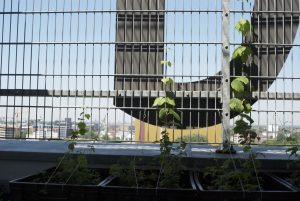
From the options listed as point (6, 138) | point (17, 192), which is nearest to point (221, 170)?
point (17, 192)

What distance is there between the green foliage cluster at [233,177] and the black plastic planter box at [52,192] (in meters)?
0.78

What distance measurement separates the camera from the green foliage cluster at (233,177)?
2669mm

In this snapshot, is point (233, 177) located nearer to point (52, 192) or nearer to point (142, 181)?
point (142, 181)

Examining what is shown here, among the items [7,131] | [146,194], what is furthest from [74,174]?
[7,131]

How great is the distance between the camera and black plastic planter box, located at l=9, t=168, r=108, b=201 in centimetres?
257

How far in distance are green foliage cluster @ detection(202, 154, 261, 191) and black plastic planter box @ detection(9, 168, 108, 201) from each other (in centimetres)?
78

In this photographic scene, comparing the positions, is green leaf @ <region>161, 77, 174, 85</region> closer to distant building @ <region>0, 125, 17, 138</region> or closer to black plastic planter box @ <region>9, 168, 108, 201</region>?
distant building @ <region>0, 125, 17, 138</region>

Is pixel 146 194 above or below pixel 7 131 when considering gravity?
below

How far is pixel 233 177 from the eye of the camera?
9.09 ft

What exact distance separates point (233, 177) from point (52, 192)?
116cm

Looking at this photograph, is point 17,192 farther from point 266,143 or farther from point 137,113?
point 266,143

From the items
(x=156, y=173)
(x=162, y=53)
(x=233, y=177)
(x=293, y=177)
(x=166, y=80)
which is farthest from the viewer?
(x=162, y=53)

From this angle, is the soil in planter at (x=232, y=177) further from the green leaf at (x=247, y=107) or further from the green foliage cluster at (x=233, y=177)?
the green leaf at (x=247, y=107)

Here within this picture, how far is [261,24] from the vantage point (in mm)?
5383
